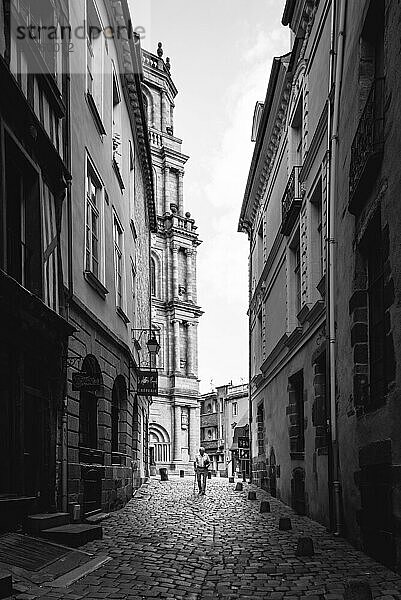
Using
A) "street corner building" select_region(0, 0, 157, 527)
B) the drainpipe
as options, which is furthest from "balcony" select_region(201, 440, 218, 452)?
the drainpipe

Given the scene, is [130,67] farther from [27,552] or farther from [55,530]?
[27,552]

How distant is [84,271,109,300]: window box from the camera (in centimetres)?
1309

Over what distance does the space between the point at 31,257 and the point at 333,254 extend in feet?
14.1

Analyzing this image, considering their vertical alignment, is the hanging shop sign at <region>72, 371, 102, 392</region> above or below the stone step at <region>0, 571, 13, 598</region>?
above

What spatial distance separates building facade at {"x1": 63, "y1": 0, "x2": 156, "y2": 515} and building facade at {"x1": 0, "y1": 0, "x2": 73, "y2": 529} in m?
0.62

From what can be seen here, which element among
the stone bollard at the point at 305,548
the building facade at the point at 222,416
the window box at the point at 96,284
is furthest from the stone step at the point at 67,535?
the building facade at the point at 222,416

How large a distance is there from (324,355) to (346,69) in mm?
4547

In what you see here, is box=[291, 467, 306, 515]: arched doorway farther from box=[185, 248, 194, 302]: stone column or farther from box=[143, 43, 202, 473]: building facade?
box=[185, 248, 194, 302]: stone column

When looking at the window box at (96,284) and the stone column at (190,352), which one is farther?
the stone column at (190,352)

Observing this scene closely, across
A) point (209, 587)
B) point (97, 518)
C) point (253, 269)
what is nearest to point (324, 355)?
point (97, 518)

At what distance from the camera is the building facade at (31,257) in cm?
852

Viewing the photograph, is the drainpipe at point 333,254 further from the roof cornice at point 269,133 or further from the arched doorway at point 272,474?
the arched doorway at point 272,474

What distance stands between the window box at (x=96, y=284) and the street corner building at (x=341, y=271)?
3768mm

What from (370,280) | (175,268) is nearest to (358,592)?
(370,280)
